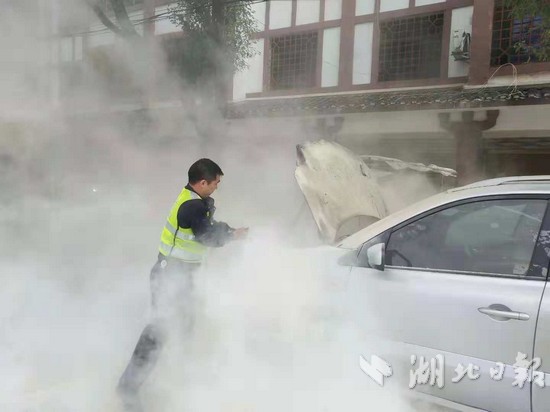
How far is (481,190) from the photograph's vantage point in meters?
2.14

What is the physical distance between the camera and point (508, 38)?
6.68 meters

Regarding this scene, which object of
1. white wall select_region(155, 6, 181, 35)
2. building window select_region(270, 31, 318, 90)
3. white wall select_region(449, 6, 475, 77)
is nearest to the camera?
white wall select_region(155, 6, 181, 35)

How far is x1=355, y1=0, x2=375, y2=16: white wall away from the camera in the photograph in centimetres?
775

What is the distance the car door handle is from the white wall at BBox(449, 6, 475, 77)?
590 cm

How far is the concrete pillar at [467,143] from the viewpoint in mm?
6406

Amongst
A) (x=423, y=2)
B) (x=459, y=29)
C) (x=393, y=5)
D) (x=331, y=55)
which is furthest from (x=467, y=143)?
(x=331, y=55)

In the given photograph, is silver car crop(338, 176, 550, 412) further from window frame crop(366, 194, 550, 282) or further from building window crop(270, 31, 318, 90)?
building window crop(270, 31, 318, 90)

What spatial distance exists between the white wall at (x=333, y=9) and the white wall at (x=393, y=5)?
0.69 metres

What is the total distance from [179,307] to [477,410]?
1547 mm

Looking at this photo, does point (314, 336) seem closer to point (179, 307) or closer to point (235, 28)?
point (179, 307)

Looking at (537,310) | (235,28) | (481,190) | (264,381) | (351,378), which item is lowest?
(264,381)

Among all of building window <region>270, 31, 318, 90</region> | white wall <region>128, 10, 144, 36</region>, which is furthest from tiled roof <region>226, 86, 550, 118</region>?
white wall <region>128, 10, 144, 36</region>

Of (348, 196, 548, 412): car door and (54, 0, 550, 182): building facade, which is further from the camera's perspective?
(54, 0, 550, 182): building facade

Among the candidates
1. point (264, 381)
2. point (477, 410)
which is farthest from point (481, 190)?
point (264, 381)
